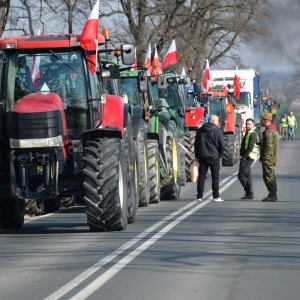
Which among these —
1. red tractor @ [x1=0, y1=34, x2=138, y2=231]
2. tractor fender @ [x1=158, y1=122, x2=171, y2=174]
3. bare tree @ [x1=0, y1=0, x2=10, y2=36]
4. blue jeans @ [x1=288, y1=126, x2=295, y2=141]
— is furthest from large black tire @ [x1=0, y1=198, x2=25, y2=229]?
blue jeans @ [x1=288, y1=126, x2=295, y2=141]

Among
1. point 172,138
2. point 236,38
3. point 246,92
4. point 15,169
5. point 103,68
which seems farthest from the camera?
point 236,38

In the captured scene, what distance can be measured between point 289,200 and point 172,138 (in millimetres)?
2893

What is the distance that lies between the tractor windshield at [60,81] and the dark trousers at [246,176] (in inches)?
287

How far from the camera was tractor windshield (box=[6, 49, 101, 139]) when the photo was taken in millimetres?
13219

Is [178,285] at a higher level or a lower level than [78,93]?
lower

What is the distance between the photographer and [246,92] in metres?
42.8

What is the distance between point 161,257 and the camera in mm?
10680

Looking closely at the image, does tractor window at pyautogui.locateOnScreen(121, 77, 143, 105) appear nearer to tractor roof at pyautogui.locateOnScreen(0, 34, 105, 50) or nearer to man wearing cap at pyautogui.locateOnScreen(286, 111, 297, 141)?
tractor roof at pyautogui.locateOnScreen(0, 34, 105, 50)

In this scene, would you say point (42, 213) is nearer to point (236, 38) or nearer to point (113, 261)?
point (113, 261)

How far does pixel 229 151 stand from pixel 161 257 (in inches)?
863

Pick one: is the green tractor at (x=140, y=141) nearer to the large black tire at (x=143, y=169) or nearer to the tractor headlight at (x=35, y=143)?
the large black tire at (x=143, y=169)

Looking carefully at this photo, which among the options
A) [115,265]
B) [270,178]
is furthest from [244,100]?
[115,265]

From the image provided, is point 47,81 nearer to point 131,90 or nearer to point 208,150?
point 131,90

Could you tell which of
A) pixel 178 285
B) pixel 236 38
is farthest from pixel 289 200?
pixel 236 38
